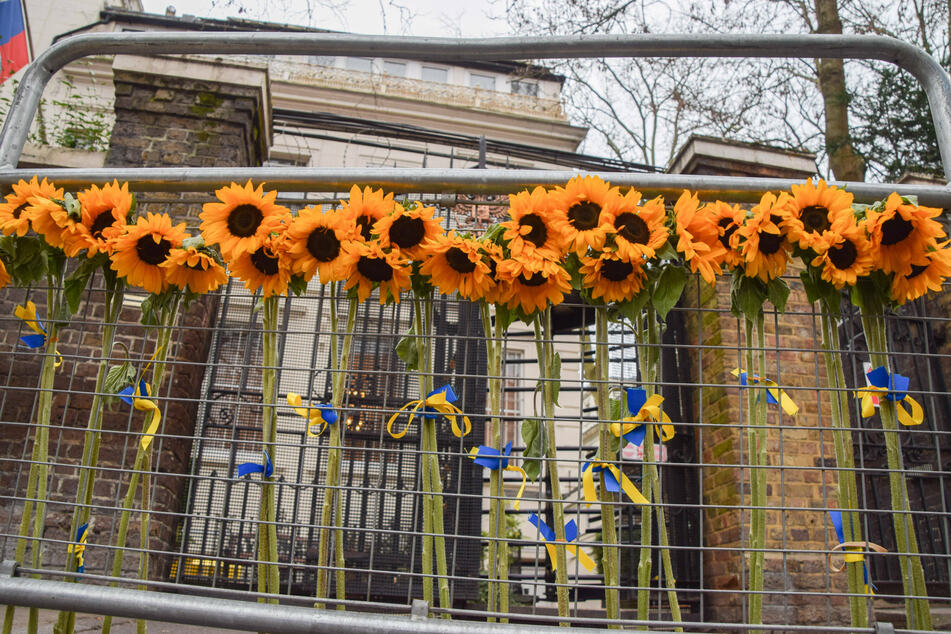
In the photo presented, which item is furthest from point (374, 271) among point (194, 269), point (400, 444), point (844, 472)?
point (400, 444)

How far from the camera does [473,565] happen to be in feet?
13.3

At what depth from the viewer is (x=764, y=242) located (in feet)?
4.99

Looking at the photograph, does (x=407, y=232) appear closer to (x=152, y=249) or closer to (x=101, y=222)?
(x=152, y=249)

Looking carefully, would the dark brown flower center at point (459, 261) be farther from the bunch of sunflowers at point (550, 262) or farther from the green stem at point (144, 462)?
the green stem at point (144, 462)

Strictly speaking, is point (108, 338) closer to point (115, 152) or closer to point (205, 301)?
point (205, 301)

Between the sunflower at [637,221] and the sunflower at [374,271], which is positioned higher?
the sunflower at [637,221]

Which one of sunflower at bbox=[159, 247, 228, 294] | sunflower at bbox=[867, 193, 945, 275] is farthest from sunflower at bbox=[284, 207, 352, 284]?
sunflower at bbox=[867, 193, 945, 275]

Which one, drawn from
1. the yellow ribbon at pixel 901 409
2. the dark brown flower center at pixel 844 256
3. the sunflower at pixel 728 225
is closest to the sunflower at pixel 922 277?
the dark brown flower center at pixel 844 256

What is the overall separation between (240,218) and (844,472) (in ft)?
5.08

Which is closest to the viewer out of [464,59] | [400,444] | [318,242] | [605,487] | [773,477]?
[605,487]

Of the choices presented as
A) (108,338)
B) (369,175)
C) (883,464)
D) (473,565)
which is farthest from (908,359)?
(108,338)

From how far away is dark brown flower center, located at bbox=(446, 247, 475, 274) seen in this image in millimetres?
1516

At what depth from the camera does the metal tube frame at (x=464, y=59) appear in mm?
1593

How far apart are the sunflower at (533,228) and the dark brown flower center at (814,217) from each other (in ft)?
1.86
